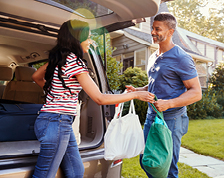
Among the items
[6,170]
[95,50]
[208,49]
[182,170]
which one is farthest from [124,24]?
[208,49]

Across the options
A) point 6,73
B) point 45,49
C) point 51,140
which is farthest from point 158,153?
point 6,73

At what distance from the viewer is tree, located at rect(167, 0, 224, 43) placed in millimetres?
28281

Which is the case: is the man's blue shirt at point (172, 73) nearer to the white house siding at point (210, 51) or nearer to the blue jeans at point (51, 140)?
the blue jeans at point (51, 140)

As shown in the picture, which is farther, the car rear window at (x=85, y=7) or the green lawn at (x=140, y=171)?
the green lawn at (x=140, y=171)

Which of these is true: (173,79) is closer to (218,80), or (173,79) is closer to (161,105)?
(161,105)

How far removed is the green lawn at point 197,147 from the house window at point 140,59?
5141mm

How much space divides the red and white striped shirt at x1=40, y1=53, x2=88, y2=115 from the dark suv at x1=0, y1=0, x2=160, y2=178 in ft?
1.74

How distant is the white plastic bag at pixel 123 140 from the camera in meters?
2.10

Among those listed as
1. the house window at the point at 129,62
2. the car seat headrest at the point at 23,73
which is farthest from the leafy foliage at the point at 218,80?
the car seat headrest at the point at 23,73

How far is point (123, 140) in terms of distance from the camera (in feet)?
6.96

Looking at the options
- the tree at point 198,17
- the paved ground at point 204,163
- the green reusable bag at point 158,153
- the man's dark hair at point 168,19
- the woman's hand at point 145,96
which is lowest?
the paved ground at point 204,163

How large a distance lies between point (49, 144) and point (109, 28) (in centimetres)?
147

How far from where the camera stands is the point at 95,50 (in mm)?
2850

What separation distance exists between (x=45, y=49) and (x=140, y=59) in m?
9.07
